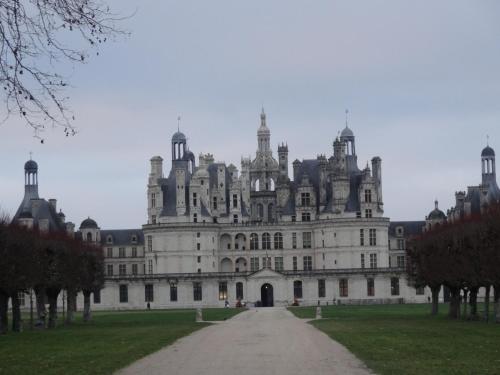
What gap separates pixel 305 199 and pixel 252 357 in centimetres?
9135

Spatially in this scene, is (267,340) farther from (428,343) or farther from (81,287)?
(81,287)

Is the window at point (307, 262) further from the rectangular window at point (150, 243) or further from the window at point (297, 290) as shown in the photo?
the rectangular window at point (150, 243)

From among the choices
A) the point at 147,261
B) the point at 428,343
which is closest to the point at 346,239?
the point at 147,261

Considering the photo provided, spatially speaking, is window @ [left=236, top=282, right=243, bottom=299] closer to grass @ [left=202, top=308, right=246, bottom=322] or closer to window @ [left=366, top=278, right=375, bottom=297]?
window @ [left=366, top=278, right=375, bottom=297]

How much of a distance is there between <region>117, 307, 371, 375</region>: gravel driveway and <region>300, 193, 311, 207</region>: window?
78797 mm

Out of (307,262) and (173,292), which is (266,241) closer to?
(307,262)

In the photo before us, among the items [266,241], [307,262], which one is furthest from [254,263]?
[307,262]

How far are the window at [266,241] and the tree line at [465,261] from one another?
50.7 metres

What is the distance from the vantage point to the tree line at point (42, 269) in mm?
54031

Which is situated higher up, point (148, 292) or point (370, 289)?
point (148, 292)

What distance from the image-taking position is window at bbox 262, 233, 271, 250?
404 ft

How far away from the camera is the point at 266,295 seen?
118 m

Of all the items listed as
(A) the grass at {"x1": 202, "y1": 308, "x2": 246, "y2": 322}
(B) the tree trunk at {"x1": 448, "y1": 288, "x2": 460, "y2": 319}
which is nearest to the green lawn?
(B) the tree trunk at {"x1": 448, "y1": 288, "x2": 460, "y2": 319}

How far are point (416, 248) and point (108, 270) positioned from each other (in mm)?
63712
